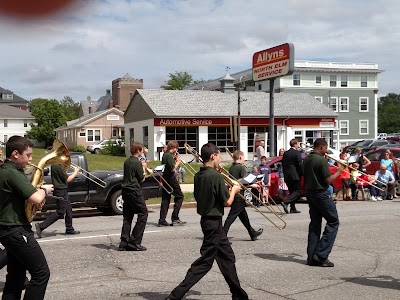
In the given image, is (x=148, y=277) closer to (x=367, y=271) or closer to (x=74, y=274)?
(x=74, y=274)

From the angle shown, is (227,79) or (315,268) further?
(227,79)

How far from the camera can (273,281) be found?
281 inches

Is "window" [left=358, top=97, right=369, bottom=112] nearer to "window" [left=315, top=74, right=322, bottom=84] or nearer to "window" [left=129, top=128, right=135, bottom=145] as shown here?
"window" [left=315, top=74, right=322, bottom=84]

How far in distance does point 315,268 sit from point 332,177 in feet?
4.26

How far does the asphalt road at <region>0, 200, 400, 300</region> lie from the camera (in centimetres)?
670

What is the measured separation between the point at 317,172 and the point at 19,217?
14.6 ft

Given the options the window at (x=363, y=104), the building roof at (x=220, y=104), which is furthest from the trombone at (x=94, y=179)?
the window at (x=363, y=104)

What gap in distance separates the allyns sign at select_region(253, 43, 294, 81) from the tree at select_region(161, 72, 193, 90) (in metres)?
66.1

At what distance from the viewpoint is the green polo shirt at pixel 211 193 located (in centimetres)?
605

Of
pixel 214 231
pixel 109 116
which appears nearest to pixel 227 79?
pixel 109 116

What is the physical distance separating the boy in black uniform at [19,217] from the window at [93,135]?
6249 cm

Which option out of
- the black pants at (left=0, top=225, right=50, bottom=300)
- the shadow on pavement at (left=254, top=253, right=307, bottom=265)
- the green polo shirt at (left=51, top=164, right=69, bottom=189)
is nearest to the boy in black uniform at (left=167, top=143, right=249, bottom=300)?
the black pants at (left=0, top=225, right=50, bottom=300)

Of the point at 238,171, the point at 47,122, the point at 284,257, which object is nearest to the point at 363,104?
the point at 47,122

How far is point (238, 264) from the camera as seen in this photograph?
8.20 metres
